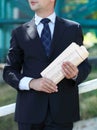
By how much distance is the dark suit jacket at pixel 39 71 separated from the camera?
2793mm

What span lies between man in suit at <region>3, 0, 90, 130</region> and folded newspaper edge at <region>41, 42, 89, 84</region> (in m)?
0.05

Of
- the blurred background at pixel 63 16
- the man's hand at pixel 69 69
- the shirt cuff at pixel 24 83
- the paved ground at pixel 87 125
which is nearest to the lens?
the man's hand at pixel 69 69

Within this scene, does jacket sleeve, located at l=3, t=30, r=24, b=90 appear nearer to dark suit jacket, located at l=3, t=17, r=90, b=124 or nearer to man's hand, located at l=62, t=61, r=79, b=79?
dark suit jacket, located at l=3, t=17, r=90, b=124

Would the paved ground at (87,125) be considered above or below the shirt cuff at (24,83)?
below

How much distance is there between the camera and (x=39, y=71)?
9.20 ft

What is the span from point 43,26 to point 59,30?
0.10m

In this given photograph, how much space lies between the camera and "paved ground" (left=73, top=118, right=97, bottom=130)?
159 inches

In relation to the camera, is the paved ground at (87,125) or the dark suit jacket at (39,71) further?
the paved ground at (87,125)

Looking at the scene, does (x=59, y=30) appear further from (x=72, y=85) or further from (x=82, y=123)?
(x=82, y=123)

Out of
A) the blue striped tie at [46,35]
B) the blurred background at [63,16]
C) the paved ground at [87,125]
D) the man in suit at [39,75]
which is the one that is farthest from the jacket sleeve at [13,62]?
the blurred background at [63,16]

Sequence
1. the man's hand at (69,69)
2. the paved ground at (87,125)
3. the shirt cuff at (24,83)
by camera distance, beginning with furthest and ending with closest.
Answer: the paved ground at (87,125) → the shirt cuff at (24,83) → the man's hand at (69,69)

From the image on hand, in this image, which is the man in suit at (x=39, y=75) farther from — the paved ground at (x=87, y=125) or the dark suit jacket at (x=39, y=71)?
the paved ground at (x=87, y=125)

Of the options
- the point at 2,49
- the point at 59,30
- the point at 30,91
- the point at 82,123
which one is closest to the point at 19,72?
the point at 30,91

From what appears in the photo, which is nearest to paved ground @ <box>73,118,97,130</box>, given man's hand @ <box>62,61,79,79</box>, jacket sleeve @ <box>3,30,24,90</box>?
jacket sleeve @ <box>3,30,24,90</box>
